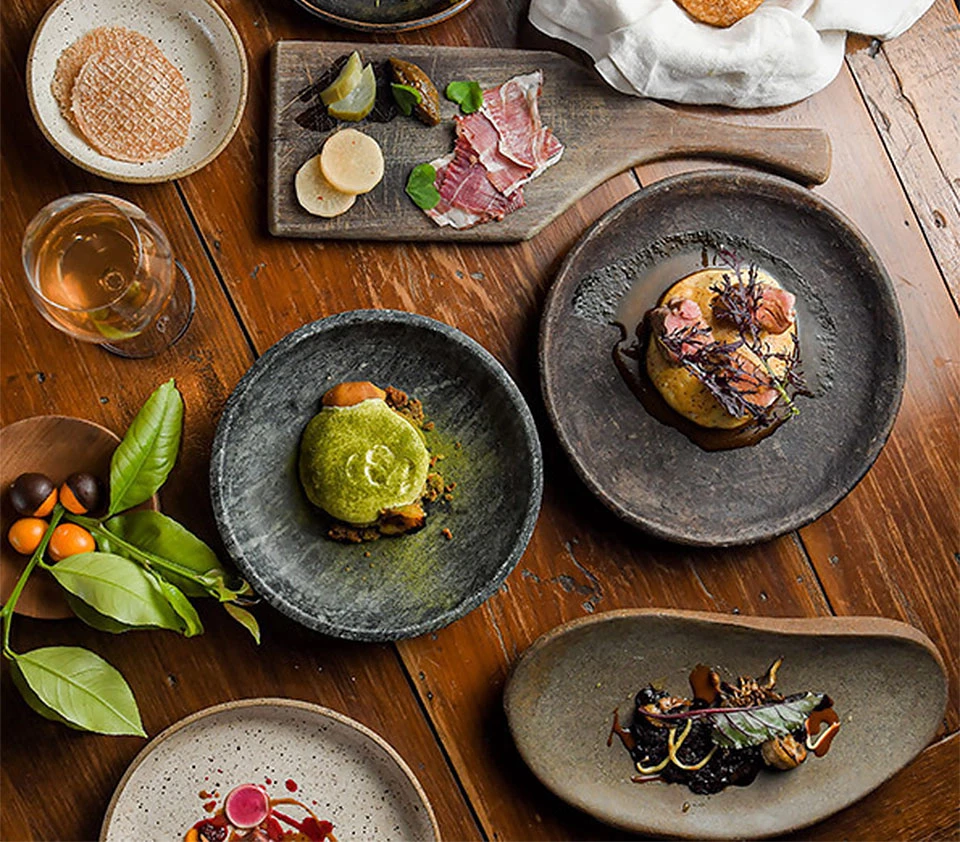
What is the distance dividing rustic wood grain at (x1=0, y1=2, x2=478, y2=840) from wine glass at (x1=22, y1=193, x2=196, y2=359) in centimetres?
18

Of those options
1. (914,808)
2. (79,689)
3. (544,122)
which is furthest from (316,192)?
(914,808)

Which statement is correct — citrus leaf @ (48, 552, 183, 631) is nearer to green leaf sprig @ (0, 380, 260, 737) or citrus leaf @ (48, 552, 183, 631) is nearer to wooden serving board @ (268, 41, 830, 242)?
green leaf sprig @ (0, 380, 260, 737)

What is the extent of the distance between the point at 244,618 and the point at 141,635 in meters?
0.24

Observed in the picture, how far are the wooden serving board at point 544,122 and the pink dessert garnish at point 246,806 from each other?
994 millimetres

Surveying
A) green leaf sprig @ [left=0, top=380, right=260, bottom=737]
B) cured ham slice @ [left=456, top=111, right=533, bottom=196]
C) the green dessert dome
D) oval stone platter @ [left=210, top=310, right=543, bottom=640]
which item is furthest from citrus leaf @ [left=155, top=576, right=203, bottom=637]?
cured ham slice @ [left=456, top=111, right=533, bottom=196]

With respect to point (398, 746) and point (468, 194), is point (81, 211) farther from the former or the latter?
point (398, 746)

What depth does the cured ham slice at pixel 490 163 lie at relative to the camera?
2074mm

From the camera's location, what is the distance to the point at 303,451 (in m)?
1.99

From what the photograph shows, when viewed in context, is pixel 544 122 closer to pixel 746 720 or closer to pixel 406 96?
pixel 406 96

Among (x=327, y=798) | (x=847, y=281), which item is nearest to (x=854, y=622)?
(x=847, y=281)

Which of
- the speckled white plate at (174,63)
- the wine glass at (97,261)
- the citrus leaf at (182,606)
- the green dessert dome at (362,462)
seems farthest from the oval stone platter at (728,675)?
the speckled white plate at (174,63)

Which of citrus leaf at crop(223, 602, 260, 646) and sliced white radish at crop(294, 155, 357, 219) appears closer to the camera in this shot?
citrus leaf at crop(223, 602, 260, 646)

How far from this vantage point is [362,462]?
1920mm

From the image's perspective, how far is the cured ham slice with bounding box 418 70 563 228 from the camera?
2.07 metres
